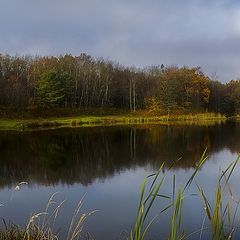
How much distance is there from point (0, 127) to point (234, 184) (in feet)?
120

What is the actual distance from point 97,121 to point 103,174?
37756 millimetres

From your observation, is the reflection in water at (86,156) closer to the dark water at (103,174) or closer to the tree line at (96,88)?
the dark water at (103,174)

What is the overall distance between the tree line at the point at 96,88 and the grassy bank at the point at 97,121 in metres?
3.52

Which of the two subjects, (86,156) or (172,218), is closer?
(172,218)

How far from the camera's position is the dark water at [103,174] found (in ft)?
33.8

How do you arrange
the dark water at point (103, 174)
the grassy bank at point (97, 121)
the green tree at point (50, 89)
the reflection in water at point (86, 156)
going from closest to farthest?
the dark water at point (103, 174) < the reflection in water at point (86, 156) < the grassy bank at point (97, 121) < the green tree at point (50, 89)

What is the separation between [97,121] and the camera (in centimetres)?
5450

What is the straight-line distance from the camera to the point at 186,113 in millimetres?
64188

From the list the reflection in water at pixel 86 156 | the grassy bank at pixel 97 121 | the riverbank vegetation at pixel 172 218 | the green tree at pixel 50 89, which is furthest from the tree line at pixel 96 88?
the riverbank vegetation at pixel 172 218

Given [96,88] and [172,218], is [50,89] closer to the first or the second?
[96,88]

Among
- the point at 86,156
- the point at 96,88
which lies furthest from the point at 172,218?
the point at 96,88

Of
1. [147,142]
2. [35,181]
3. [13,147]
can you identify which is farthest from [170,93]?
[35,181]

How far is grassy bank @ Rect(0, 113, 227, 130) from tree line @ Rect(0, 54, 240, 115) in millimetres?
3517

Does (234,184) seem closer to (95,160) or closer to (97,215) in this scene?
(97,215)
